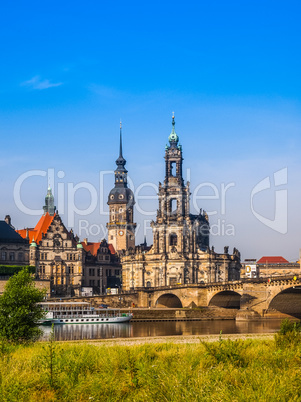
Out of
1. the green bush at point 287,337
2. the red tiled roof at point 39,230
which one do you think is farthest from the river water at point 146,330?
the red tiled roof at point 39,230

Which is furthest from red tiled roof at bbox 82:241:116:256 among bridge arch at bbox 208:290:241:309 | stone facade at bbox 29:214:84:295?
bridge arch at bbox 208:290:241:309

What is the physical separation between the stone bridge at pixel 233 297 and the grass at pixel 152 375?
58950 millimetres

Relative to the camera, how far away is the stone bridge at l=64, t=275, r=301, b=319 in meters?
87.2

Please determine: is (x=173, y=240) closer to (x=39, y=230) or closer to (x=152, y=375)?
(x=39, y=230)

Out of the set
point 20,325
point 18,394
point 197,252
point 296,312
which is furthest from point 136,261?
point 18,394

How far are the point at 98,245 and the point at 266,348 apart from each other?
106 m

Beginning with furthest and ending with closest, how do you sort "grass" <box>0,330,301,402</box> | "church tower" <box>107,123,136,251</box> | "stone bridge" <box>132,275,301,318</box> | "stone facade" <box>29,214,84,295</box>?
"church tower" <box>107,123,136,251</box> < "stone facade" <box>29,214,84,295</box> < "stone bridge" <box>132,275,301,318</box> < "grass" <box>0,330,301,402</box>

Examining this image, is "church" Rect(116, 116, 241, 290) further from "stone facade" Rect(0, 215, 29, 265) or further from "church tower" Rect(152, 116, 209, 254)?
"stone facade" Rect(0, 215, 29, 265)

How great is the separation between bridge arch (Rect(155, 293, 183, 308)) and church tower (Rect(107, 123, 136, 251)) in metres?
29.3

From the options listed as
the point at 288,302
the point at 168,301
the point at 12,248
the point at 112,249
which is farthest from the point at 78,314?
the point at 112,249

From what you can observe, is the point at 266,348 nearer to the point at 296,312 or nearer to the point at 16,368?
the point at 16,368

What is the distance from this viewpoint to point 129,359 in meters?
23.2

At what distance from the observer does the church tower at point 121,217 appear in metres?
141

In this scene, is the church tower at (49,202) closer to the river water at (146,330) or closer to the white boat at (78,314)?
the white boat at (78,314)
